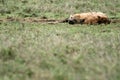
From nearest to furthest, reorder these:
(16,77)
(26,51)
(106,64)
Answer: (16,77) → (106,64) → (26,51)

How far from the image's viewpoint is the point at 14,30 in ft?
45.0

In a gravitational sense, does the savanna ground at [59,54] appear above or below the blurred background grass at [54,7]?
above

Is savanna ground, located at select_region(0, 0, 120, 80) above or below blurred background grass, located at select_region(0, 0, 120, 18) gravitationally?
above

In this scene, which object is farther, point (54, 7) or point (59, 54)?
point (54, 7)

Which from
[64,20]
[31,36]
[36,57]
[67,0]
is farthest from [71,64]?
[67,0]

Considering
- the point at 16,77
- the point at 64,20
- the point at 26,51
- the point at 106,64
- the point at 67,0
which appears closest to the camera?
the point at 16,77

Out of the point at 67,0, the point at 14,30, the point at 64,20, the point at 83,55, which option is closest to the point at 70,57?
the point at 83,55

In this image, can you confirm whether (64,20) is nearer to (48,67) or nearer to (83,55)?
(83,55)

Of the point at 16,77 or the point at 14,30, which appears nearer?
the point at 16,77

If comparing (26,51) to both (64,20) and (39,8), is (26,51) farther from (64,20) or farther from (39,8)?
(39,8)

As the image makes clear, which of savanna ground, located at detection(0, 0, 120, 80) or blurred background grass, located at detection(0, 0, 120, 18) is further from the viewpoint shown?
blurred background grass, located at detection(0, 0, 120, 18)

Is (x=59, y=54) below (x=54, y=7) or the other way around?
the other way around

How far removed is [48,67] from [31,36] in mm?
4764

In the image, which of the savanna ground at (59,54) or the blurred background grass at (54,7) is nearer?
the savanna ground at (59,54)
